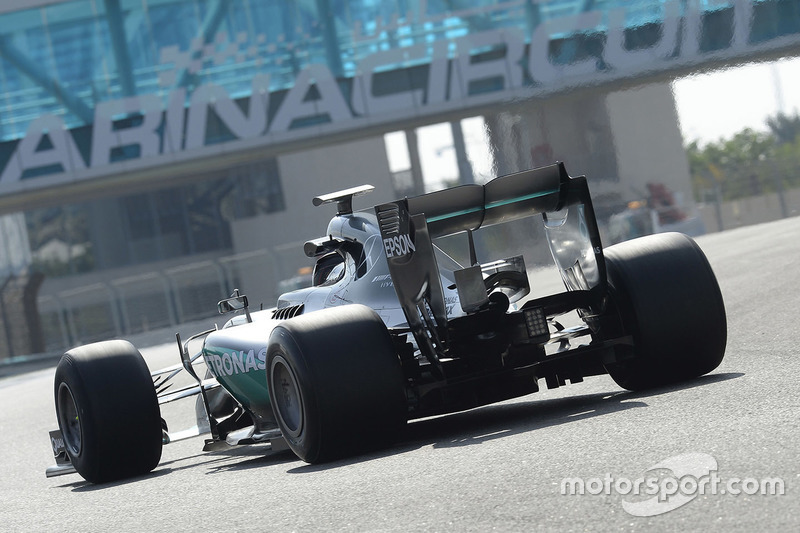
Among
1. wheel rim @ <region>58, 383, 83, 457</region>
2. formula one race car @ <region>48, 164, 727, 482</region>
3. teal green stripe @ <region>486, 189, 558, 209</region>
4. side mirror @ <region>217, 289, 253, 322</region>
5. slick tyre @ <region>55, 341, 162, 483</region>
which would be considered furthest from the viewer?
side mirror @ <region>217, 289, 253, 322</region>

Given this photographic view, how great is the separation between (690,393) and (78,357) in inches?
151

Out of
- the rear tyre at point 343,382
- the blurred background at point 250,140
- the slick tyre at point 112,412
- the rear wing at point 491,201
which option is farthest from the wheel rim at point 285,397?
the blurred background at point 250,140

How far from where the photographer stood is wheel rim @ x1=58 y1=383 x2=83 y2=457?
7.89 m

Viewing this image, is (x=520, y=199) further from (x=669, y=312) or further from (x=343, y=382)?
(x=343, y=382)

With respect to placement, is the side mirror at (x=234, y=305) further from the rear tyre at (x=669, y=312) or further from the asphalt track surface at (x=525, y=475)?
the rear tyre at (x=669, y=312)

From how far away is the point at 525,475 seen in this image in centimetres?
463

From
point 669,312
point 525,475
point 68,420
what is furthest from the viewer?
point 68,420

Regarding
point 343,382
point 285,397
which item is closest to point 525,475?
point 343,382

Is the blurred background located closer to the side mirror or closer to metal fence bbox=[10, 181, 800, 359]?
metal fence bbox=[10, 181, 800, 359]

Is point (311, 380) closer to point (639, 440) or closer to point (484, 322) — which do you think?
point (484, 322)

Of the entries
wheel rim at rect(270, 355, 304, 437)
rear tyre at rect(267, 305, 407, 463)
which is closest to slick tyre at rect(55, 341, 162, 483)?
wheel rim at rect(270, 355, 304, 437)

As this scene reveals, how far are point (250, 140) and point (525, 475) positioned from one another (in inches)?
1181

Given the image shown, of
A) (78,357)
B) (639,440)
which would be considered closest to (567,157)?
(78,357)

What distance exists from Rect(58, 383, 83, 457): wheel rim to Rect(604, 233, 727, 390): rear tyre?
3.55 metres
